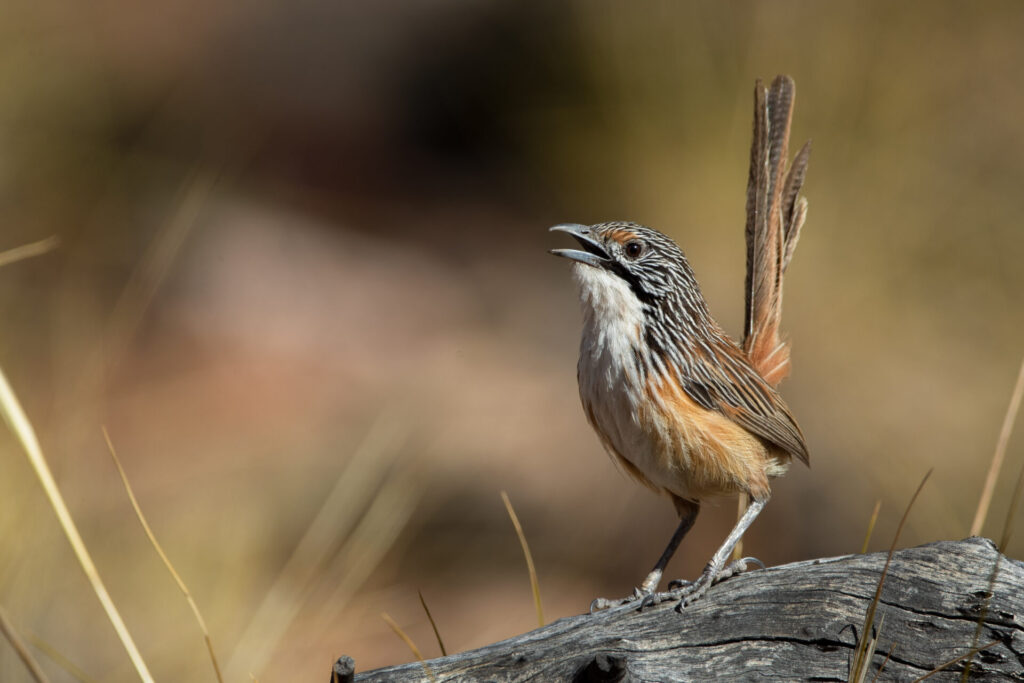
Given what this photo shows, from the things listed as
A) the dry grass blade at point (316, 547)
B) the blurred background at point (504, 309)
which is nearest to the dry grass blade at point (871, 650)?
the dry grass blade at point (316, 547)

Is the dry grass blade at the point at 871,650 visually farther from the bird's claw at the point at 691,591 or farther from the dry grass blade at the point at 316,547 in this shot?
the dry grass blade at the point at 316,547

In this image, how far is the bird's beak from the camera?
13.2 ft

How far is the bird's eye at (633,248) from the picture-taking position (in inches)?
163

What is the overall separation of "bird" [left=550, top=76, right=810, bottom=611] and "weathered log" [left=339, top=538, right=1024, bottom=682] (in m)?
0.28

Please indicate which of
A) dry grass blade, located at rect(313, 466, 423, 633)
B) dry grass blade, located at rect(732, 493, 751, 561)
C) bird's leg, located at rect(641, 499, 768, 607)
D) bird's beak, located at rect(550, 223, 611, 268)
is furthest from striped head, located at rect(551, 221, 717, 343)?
dry grass blade, located at rect(313, 466, 423, 633)

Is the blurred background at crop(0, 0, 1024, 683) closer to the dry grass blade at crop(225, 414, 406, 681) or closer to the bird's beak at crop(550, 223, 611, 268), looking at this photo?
the dry grass blade at crop(225, 414, 406, 681)

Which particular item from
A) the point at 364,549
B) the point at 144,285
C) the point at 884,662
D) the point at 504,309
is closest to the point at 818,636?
the point at 884,662

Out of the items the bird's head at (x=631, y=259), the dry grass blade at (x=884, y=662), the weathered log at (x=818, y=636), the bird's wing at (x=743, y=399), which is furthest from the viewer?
the bird's wing at (x=743, y=399)

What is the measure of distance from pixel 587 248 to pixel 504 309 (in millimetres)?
6005

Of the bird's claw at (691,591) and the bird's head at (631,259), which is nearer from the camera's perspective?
the bird's claw at (691,591)

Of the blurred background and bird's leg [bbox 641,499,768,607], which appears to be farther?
the blurred background

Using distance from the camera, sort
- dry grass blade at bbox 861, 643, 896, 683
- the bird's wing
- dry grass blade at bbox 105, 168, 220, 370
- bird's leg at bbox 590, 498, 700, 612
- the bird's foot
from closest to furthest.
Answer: dry grass blade at bbox 861, 643, 896, 683
the bird's foot
bird's leg at bbox 590, 498, 700, 612
the bird's wing
dry grass blade at bbox 105, 168, 220, 370

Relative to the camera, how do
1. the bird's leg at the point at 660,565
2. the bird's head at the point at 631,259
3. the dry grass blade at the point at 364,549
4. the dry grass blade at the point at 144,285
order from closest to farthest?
the bird's leg at the point at 660,565
the bird's head at the point at 631,259
the dry grass blade at the point at 364,549
the dry grass blade at the point at 144,285

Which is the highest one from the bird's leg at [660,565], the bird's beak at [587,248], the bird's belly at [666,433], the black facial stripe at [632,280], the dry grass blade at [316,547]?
the bird's beak at [587,248]
